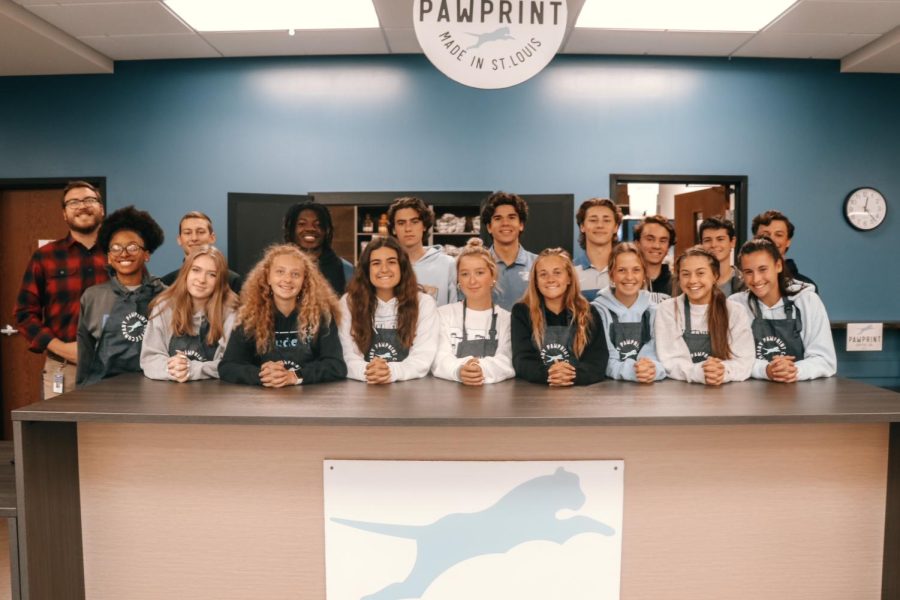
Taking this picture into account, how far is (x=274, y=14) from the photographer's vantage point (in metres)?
3.72

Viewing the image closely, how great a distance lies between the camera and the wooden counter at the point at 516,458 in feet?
6.01

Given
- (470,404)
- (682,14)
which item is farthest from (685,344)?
(682,14)

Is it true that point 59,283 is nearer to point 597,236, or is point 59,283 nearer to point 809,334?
point 597,236

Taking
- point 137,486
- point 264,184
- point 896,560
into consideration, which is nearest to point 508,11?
Answer: point 137,486

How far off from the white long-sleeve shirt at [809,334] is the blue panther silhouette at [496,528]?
0.88m

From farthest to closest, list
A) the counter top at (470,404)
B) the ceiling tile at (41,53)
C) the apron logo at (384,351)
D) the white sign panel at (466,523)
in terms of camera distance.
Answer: the ceiling tile at (41,53), the apron logo at (384,351), the white sign panel at (466,523), the counter top at (470,404)

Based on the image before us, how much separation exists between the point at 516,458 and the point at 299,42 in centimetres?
363

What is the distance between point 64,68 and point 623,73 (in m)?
4.36

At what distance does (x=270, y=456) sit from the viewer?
1848 mm

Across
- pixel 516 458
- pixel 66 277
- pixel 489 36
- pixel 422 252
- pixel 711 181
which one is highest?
pixel 489 36

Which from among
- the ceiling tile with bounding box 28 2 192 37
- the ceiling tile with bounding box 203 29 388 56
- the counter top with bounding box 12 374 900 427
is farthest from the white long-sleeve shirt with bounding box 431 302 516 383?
the ceiling tile with bounding box 28 2 192 37

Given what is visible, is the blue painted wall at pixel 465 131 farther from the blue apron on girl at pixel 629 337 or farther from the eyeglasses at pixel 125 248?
the blue apron on girl at pixel 629 337

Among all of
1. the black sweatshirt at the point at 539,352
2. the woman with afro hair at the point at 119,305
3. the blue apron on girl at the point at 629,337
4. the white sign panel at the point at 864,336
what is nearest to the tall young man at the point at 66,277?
the woman with afro hair at the point at 119,305

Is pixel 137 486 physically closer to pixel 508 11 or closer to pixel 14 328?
pixel 508 11
